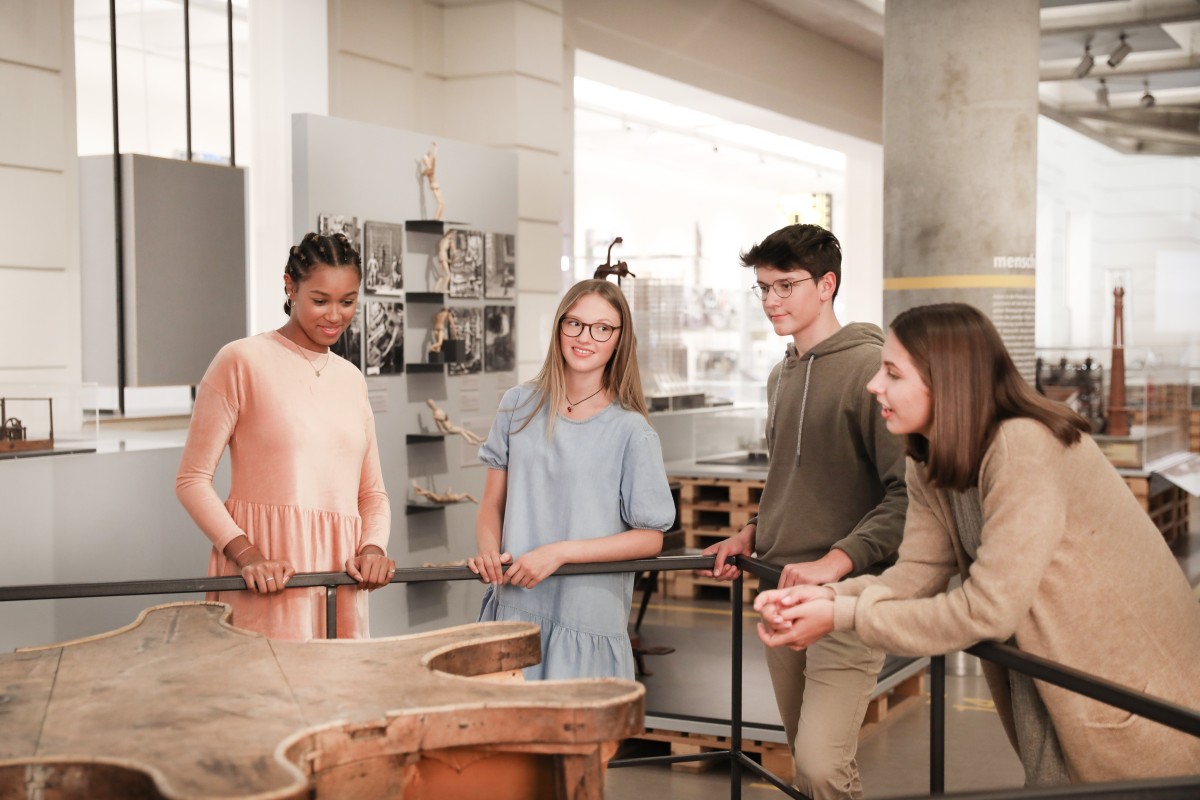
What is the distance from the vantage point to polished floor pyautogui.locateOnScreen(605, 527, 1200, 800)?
449 centimetres

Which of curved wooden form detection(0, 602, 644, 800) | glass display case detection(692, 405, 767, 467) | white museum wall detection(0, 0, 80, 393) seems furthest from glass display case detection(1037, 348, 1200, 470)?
curved wooden form detection(0, 602, 644, 800)

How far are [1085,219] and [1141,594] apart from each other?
1672 cm

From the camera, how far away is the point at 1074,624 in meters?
1.86

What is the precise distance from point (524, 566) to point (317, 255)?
2.68ft

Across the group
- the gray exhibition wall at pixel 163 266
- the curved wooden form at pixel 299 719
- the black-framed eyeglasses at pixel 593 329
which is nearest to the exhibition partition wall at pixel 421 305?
the gray exhibition wall at pixel 163 266

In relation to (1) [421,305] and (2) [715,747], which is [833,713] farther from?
(1) [421,305]

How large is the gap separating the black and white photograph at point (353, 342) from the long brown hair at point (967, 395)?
3532 mm

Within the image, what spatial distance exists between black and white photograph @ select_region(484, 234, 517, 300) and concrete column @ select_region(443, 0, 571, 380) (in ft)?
1.35

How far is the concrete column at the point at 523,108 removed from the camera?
21.5ft

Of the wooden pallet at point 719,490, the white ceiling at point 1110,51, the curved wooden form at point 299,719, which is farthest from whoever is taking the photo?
the white ceiling at point 1110,51

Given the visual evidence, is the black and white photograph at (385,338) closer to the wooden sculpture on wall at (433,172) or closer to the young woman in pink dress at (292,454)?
the wooden sculpture on wall at (433,172)

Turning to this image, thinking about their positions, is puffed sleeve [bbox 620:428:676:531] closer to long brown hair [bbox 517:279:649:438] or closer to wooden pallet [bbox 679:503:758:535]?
long brown hair [bbox 517:279:649:438]

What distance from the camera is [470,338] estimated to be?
5.89m

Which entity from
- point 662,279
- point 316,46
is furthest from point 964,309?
point 662,279
